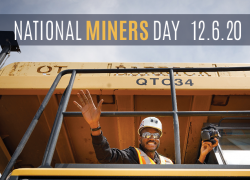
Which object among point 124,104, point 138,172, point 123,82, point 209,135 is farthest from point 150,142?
point 138,172

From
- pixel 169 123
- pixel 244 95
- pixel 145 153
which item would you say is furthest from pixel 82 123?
pixel 244 95

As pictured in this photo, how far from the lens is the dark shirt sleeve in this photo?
149cm

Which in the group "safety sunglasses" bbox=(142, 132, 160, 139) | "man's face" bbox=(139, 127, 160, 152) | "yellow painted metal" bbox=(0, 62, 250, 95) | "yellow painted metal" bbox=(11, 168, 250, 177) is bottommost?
"yellow painted metal" bbox=(11, 168, 250, 177)

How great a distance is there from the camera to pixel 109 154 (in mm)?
1571

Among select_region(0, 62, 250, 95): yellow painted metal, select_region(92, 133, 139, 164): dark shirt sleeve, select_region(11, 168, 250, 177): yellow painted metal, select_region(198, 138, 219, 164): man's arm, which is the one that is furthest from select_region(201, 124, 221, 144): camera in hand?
select_region(11, 168, 250, 177): yellow painted metal

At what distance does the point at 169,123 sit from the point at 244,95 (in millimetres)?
906

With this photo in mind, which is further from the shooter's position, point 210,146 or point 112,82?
point 112,82

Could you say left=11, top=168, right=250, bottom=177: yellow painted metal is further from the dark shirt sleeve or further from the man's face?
the man's face

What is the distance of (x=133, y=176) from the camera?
740 mm

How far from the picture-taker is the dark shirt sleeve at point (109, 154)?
4.88ft

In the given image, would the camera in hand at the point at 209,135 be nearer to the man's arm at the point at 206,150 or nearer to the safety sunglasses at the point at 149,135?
the man's arm at the point at 206,150

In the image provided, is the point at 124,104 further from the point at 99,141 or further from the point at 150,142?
the point at 99,141

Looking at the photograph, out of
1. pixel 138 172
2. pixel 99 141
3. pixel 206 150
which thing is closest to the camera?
pixel 138 172

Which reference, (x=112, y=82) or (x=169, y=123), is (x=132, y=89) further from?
(x=169, y=123)
